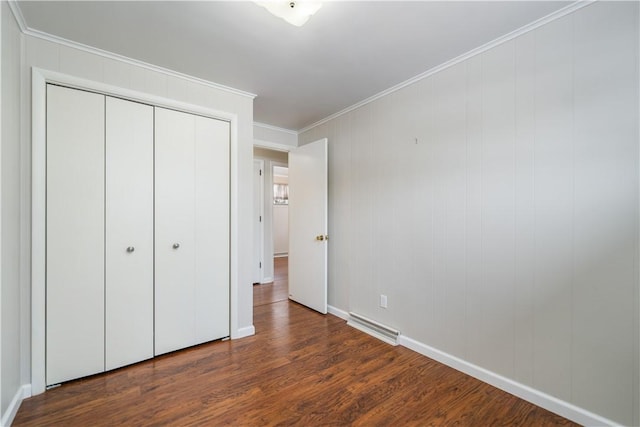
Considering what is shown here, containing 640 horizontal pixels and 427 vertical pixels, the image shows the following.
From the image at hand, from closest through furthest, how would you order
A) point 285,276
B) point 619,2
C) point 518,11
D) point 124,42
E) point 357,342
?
point 619,2, point 518,11, point 124,42, point 357,342, point 285,276

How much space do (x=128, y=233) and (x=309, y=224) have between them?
77.0 inches

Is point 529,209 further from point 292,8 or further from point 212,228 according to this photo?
point 212,228

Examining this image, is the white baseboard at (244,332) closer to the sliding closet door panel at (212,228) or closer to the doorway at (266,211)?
the sliding closet door panel at (212,228)

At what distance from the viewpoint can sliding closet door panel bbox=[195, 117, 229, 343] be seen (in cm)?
253

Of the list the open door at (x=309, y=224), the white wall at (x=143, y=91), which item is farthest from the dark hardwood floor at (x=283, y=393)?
the open door at (x=309, y=224)

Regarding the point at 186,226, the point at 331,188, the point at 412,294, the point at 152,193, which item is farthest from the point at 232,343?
the point at 331,188

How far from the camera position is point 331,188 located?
11.5 ft

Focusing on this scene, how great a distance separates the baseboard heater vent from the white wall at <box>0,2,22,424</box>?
2579mm

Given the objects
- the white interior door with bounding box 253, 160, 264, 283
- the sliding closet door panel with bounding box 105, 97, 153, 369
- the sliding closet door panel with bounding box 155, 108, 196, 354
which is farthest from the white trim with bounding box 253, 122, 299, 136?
the sliding closet door panel with bounding box 105, 97, 153, 369

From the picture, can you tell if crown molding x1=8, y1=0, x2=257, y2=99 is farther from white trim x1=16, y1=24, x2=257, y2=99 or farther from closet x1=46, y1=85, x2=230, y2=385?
closet x1=46, y1=85, x2=230, y2=385

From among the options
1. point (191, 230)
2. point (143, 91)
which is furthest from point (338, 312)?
point (143, 91)

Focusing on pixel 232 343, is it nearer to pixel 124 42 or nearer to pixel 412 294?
pixel 412 294

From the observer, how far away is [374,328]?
2807mm

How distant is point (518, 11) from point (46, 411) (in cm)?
374
